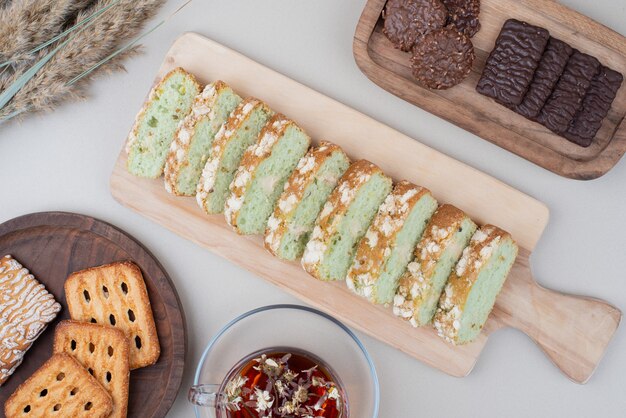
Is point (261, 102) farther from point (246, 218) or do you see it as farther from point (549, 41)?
point (549, 41)

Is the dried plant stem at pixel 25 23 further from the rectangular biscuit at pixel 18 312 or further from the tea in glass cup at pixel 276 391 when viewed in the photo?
the tea in glass cup at pixel 276 391

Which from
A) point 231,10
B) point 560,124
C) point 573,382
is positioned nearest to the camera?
point 560,124

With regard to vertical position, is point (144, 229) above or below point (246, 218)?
below

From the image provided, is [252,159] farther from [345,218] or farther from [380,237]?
[380,237]

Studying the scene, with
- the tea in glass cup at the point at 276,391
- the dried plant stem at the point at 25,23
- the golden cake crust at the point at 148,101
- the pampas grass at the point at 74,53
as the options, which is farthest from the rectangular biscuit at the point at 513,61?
the dried plant stem at the point at 25,23

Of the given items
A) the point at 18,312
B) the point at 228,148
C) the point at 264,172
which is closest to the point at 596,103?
the point at 264,172

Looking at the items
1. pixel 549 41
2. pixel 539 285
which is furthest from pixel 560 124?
pixel 539 285
